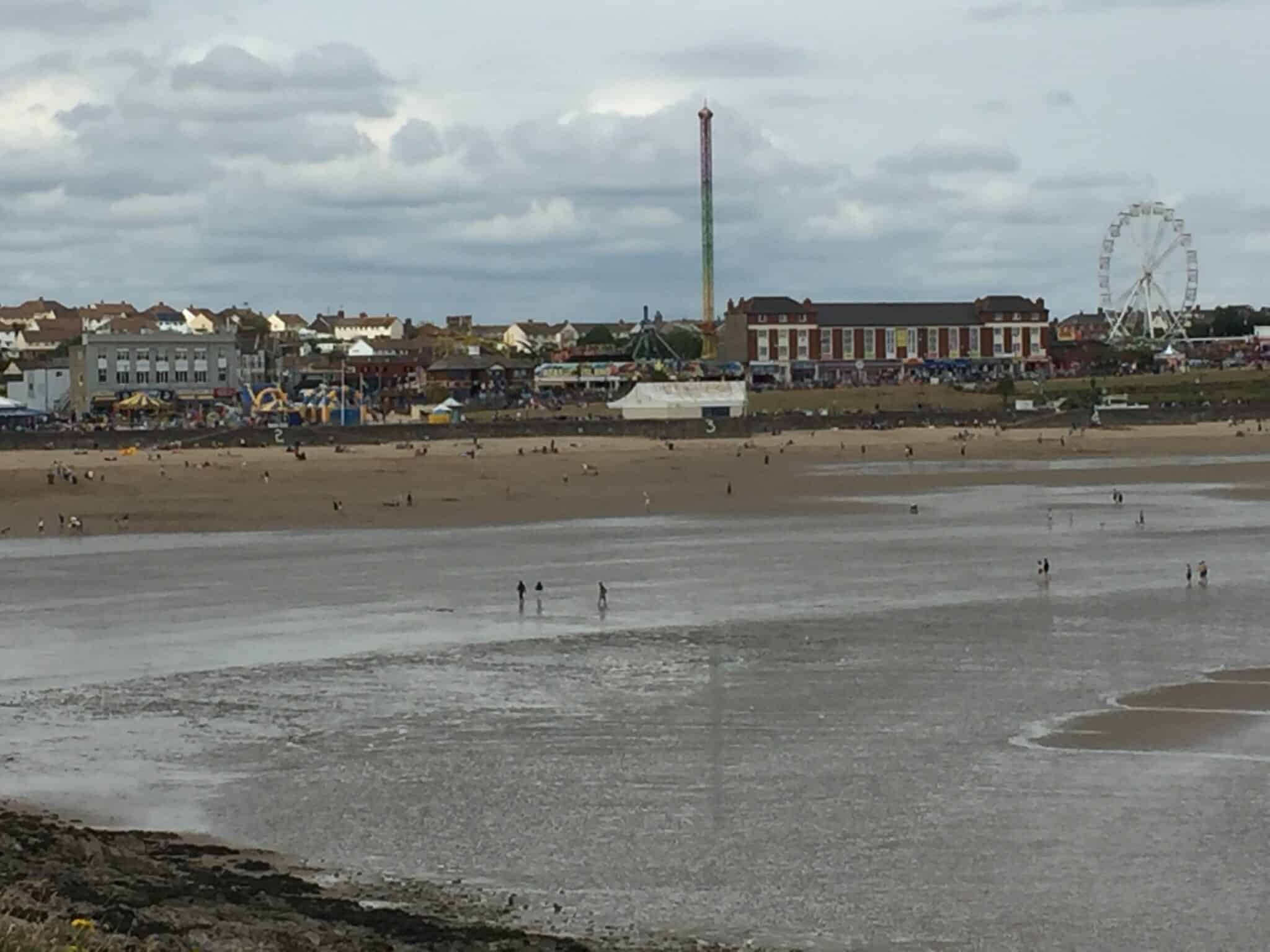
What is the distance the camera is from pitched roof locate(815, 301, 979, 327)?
124625 mm

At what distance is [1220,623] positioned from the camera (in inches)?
1141

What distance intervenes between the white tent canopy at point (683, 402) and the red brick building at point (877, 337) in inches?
1407

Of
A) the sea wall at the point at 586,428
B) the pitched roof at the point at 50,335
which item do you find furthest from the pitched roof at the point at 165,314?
the sea wall at the point at 586,428

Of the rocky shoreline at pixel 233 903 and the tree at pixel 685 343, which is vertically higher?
the tree at pixel 685 343

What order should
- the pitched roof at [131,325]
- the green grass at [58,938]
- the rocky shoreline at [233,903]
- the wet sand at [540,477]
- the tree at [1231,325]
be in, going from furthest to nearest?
the tree at [1231,325]
the pitched roof at [131,325]
the wet sand at [540,477]
the rocky shoreline at [233,903]
the green grass at [58,938]

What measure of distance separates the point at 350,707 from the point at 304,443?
5191 cm

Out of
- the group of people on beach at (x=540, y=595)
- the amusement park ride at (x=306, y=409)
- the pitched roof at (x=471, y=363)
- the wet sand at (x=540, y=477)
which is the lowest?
the group of people on beach at (x=540, y=595)

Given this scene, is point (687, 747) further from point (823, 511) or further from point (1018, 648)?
point (823, 511)

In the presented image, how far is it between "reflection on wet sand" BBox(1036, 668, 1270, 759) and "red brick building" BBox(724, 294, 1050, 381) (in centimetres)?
9953

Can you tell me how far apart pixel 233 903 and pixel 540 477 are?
45074 mm

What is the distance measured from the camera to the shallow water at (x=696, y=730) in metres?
16.1

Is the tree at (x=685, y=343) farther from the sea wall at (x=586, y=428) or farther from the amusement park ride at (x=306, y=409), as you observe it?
the amusement park ride at (x=306, y=409)

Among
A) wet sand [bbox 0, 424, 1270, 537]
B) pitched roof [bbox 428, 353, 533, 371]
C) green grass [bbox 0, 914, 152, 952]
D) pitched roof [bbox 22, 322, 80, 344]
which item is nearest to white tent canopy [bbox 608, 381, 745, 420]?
wet sand [bbox 0, 424, 1270, 537]

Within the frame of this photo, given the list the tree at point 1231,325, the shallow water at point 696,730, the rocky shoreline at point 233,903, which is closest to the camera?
the rocky shoreline at point 233,903
